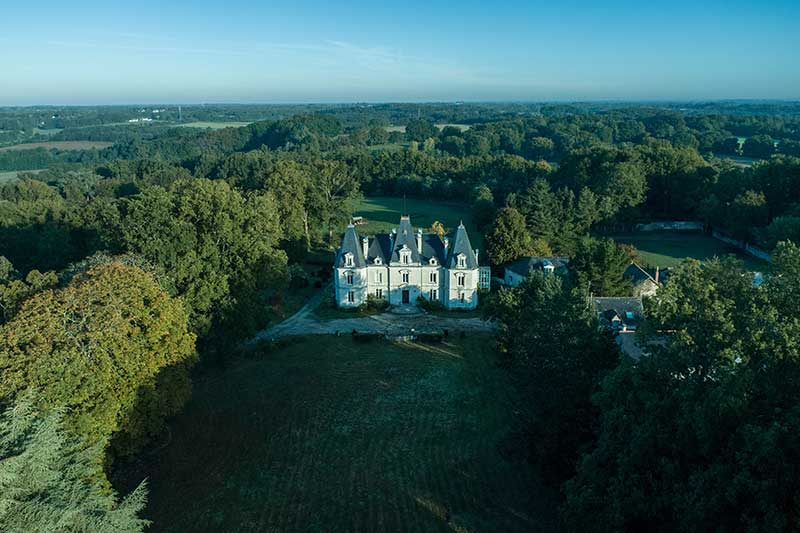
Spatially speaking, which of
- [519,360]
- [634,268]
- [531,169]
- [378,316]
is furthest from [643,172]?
[519,360]

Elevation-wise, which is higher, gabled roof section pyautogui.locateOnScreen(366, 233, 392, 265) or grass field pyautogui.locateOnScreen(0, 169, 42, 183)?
gabled roof section pyautogui.locateOnScreen(366, 233, 392, 265)

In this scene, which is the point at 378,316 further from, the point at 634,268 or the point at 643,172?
the point at 643,172

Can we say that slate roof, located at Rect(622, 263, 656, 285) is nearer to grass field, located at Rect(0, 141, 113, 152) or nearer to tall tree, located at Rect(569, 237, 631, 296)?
tall tree, located at Rect(569, 237, 631, 296)

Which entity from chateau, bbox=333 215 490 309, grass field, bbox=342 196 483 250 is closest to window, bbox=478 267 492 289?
chateau, bbox=333 215 490 309

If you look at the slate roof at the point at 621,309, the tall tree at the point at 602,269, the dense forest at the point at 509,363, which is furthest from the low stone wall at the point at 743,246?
the slate roof at the point at 621,309

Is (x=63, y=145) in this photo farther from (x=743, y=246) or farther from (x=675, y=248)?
(x=743, y=246)

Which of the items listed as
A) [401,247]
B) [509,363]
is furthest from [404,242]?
[509,363]

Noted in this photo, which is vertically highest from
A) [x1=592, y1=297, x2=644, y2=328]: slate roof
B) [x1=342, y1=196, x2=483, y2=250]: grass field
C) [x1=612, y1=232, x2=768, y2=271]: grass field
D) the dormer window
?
the dormer window
